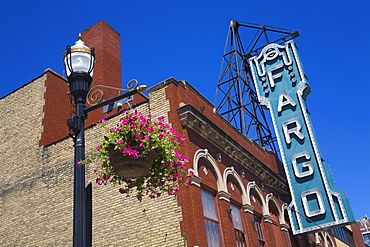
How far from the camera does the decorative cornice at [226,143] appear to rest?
14.3 meters

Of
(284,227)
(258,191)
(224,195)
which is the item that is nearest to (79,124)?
(224,195)

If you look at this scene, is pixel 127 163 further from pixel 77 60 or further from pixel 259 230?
pixel 259 230

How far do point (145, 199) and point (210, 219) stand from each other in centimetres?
236

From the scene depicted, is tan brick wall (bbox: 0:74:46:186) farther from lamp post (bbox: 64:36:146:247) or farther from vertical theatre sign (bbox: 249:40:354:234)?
lamp post (bbox: 64:36:146:247)

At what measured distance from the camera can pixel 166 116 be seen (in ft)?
46.5

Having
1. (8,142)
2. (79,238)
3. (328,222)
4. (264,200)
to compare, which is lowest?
(79,238)

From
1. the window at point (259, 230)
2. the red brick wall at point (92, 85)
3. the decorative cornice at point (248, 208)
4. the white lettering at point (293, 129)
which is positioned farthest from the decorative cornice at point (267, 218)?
the red brick wall at point (92, 85)

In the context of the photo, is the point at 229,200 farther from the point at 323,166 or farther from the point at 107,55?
the point at 107,55

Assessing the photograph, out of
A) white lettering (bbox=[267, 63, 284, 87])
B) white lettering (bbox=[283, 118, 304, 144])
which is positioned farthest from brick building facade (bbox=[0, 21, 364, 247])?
white lettering (bbox=[267, 63, 284, 87])

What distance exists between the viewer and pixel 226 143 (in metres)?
16.5

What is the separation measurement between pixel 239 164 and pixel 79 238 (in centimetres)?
1277

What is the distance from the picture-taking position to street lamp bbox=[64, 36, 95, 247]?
558 cm

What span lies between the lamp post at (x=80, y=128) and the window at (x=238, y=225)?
32.2 feet

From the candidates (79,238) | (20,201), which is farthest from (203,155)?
(79,238)
